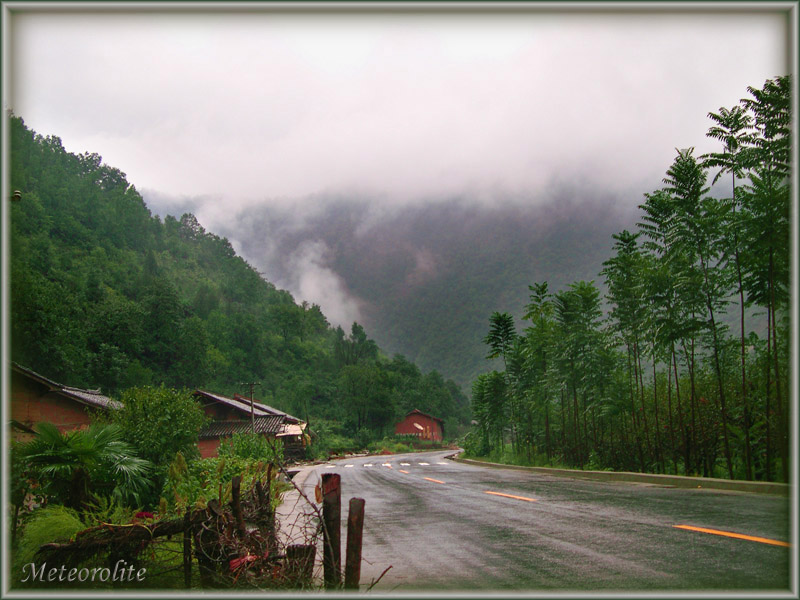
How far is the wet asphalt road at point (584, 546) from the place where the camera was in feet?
14.4

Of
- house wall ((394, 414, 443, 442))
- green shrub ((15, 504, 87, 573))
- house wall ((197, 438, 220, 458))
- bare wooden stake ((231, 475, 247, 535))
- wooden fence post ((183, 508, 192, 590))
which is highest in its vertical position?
bare wooden stake ((231, 475, 247, 535))

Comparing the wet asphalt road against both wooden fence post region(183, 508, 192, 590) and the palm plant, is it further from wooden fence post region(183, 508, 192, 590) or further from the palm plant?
the palm plant

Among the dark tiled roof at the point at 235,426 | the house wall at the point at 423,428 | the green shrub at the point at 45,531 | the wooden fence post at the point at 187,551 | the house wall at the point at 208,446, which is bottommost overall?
the house wall at the point at 423,428

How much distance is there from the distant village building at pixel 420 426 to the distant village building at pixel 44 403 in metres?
78.9

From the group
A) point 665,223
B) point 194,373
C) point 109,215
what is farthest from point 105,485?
point 109,215

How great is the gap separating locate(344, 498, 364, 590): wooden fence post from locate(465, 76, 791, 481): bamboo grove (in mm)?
7041

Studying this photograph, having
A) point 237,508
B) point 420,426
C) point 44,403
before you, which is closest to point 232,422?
point 44,403

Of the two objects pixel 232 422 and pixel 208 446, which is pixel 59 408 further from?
pixel 232 422

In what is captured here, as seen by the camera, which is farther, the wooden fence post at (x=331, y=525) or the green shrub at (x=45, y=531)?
the green shrub at (x=45, y=531)

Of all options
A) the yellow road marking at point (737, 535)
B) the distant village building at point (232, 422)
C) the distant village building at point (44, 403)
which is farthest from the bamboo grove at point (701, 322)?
the distant village building at point (232, 422)

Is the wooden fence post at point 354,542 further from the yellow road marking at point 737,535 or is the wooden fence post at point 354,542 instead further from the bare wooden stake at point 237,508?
the yellow road marking at point 737,535

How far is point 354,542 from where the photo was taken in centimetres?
382

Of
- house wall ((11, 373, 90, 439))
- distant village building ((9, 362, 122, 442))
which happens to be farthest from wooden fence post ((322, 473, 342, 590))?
house wall ((11, 373, 90, 439))

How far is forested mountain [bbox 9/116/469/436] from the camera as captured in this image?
53938mm
